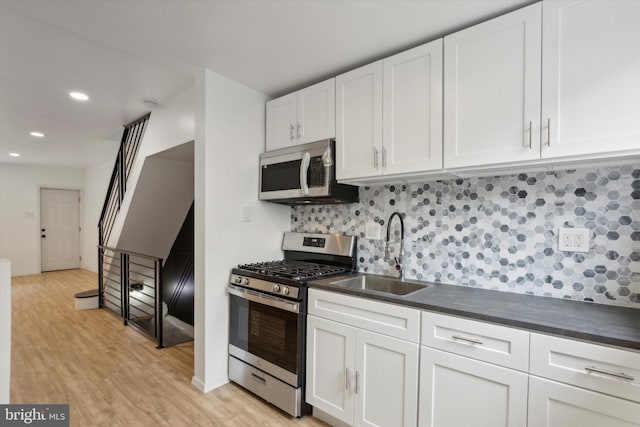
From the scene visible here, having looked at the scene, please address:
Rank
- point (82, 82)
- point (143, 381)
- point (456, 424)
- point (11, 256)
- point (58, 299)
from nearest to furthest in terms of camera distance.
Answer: point (456, 424)
point (143, 381)
point (82, 82)
point (58, 299)
point (11, 256)

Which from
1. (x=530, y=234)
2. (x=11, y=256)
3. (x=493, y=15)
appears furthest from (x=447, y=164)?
(x=11, y=256)

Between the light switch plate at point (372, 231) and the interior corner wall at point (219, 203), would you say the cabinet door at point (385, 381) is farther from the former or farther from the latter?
the interior corner wall at point (219, 203)

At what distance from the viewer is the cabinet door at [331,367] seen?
1.90m

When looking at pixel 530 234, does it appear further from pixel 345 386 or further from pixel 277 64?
pixel 277 64

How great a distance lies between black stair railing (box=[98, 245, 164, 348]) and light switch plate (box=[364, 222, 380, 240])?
2265 mm

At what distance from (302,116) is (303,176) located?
20.0 inches

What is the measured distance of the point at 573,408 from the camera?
1244 mm

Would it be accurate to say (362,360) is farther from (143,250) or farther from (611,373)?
(143,250)

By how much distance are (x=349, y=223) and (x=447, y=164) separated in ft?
3.30

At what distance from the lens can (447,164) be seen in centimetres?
180

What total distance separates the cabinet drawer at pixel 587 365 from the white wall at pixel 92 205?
7.79 metres

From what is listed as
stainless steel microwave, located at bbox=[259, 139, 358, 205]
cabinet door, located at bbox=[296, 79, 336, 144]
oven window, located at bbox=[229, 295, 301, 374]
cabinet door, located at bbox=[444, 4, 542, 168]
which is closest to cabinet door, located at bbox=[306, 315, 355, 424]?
oven window, located at bbox=[229, 295, 301, 374]
